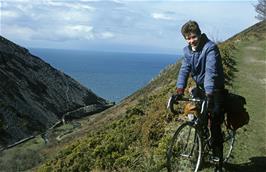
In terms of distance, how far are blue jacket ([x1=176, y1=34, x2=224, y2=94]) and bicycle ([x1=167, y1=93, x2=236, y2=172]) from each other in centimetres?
32

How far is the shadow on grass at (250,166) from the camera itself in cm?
1056

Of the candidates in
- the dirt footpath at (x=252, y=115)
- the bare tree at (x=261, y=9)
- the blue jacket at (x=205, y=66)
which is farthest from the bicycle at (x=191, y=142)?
the bare tree at (x=261, y=9)

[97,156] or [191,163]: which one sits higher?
[191,163]

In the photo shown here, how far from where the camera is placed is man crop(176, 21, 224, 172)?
28.7 feet

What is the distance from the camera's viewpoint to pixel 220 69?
29.0ft

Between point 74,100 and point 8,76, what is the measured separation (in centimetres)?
1192

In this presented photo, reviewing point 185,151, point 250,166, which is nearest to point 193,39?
point 185,151

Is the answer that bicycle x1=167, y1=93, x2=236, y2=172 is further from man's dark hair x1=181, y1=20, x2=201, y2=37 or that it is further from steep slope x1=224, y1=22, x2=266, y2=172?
steep slope x1=224, y1=22, x2=266, y2=172

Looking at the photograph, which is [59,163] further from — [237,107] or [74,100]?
[74,100]

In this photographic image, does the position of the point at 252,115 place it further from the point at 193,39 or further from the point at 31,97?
the point at 31,97

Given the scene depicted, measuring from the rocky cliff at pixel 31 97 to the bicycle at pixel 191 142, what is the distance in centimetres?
4383

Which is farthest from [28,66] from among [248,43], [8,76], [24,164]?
[24,164]

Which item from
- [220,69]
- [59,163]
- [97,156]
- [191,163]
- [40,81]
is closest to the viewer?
[220,69]

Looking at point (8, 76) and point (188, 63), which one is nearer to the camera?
point (188, 63)
